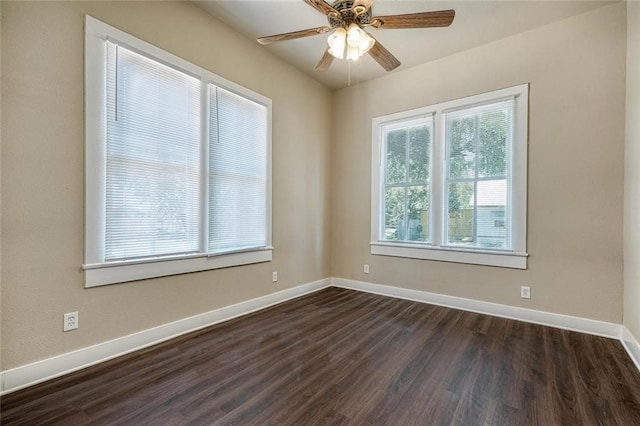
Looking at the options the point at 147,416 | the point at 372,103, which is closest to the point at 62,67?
the point at 147,416

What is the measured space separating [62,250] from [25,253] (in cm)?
18

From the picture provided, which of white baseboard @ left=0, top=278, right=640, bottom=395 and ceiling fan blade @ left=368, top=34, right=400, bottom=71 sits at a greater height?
ceiling fan blade @ left=368, top=34, right=400, bottom=71

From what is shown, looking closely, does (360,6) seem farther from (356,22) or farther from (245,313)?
(245,313)

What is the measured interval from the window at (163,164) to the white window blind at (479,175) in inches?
94.6

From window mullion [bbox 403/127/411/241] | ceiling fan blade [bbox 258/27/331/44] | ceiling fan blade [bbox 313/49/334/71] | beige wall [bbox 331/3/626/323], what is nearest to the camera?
ceiling fan blade [bbox 258/27/331/44]

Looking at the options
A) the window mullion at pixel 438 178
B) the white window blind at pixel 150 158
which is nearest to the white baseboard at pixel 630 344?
the window mullion at pixel 438 178

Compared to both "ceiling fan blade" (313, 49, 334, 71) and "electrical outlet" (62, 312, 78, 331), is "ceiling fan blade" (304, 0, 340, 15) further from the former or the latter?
"electrical outlet" (62, 312, 78, 331)

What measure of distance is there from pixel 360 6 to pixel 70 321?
Result: 9.88 ft

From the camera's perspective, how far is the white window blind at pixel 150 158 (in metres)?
2.27

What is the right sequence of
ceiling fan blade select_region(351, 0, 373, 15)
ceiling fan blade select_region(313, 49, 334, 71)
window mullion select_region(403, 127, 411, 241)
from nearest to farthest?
ceiling fan blade select_region(351, 0, 373, 15) < ceiling fan blade select_region(313, 49, 334, 71) < window mullion select_region(403, 127, 411, 241)

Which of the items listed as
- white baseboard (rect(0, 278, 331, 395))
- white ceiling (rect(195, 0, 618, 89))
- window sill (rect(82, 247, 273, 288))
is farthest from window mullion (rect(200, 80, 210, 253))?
white ceiling (rect(195, 0, 618, 89))

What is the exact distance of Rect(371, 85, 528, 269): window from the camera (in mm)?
3189

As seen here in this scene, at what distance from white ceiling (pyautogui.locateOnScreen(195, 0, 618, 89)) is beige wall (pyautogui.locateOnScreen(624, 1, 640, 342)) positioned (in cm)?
51

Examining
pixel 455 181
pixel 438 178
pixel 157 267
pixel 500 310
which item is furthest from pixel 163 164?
pixel 500 310
